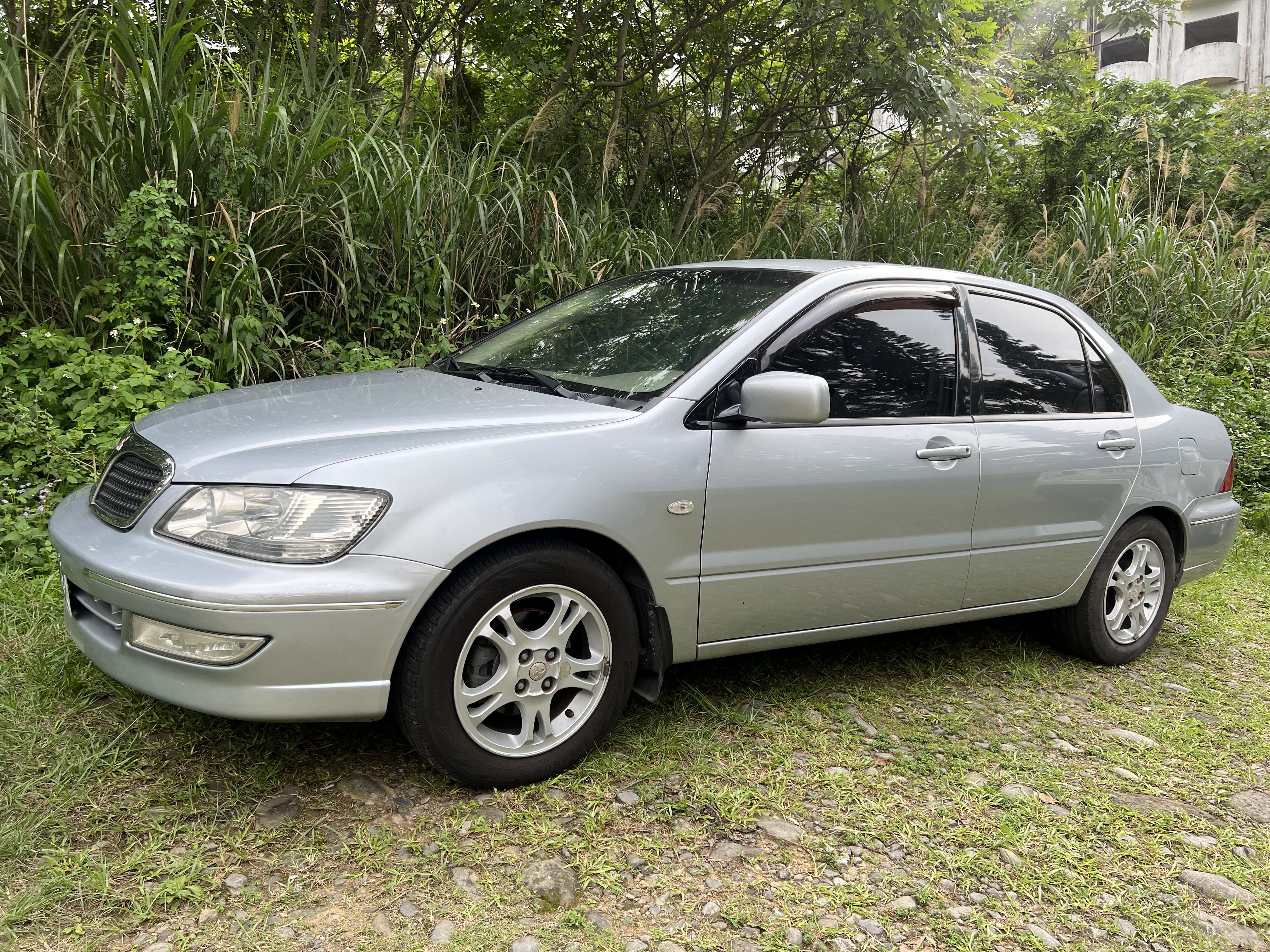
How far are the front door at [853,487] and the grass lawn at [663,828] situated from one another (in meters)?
0.47

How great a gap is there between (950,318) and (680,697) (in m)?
1.72

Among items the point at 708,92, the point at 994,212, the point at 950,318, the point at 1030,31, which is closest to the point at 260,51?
the point at 708,92

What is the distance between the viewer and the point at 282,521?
2.48m

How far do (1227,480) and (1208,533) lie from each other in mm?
303

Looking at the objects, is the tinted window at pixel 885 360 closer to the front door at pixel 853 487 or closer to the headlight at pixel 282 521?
the front door at pixel 853 487

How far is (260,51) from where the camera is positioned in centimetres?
639

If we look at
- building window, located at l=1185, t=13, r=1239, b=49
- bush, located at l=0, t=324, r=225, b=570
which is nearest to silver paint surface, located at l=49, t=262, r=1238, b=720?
bush, located at l=0, t=324, r=225, b=570

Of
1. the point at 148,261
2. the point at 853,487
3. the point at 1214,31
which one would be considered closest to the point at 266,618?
the point at 853,487

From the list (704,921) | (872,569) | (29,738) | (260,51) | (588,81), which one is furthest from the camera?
(588,81)

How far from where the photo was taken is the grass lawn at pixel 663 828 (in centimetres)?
232

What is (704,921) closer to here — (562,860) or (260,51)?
(562,860)

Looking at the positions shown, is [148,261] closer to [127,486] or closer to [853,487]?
[127,486]

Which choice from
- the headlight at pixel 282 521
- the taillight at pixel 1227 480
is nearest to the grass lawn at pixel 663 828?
the headlight at pixel 282 521

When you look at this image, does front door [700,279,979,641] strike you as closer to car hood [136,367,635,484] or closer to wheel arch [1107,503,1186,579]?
car hood [136,367,635,484]
